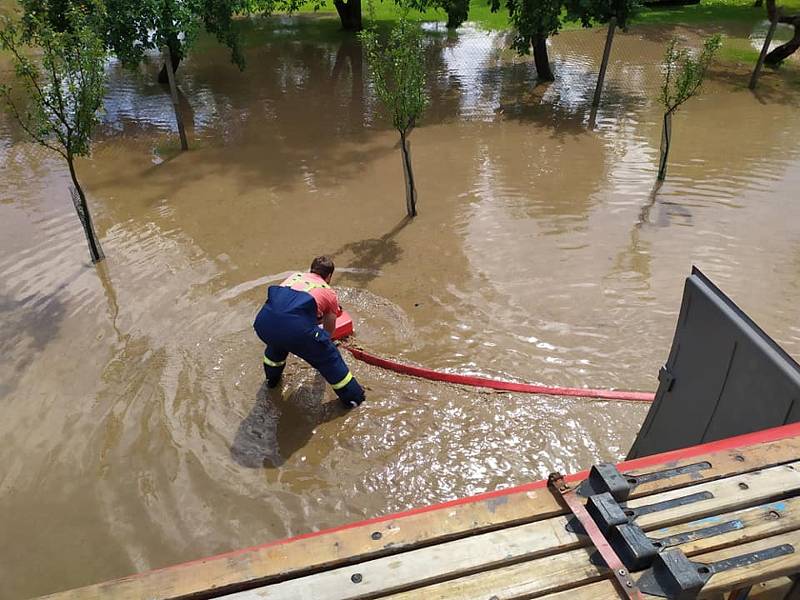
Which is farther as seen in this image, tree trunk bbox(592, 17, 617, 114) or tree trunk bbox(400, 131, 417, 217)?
tree trunk bbox(592, 17, 617, 114)

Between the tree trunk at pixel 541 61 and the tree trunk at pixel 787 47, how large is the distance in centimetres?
550

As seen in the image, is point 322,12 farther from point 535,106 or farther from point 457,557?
point 457,557

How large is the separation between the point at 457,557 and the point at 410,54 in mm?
7012

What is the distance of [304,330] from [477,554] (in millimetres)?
2905

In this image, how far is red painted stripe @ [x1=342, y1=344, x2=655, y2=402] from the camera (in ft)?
16.1

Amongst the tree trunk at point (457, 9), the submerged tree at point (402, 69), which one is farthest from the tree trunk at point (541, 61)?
the submerged tree at point (402, 69)

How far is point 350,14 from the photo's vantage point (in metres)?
19.0

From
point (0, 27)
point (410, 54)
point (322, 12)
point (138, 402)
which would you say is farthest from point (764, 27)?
point (0, 27)

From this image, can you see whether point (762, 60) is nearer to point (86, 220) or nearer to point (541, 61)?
point (541, 61)

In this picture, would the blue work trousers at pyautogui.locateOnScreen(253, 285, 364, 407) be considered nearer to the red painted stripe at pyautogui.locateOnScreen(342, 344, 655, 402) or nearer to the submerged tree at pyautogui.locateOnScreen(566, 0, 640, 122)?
the red painted stripe at pyautogui.locateOnScreen(342, 344, 655, 402)

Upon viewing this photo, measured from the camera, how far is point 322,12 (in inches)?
850

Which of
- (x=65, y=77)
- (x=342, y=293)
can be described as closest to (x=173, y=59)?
(x=65, y=77)

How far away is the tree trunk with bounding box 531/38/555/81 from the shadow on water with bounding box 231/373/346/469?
37.1 feet

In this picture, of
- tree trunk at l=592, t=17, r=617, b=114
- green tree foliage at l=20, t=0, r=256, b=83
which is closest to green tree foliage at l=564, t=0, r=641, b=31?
tree trunk at l=592, t=17, r=617, b=114
